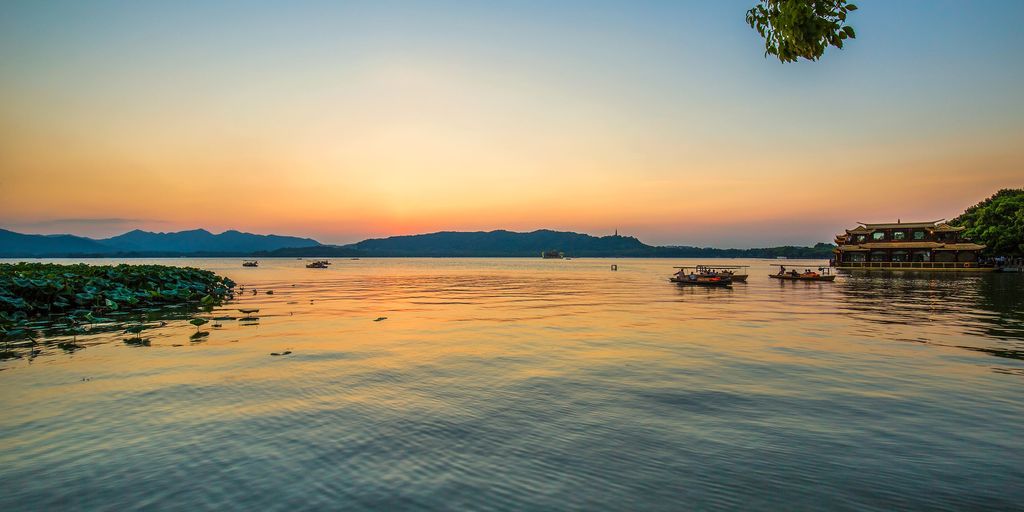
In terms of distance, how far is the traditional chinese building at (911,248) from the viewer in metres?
86.4

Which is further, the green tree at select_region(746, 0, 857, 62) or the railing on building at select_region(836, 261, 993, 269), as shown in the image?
the railing on building at select_region(836, 261, 993, 269)

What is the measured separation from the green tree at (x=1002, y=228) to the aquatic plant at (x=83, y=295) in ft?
358

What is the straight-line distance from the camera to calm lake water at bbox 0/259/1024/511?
693cm

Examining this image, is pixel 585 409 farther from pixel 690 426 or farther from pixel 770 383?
pixel 770 383

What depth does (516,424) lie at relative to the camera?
32.5 feet

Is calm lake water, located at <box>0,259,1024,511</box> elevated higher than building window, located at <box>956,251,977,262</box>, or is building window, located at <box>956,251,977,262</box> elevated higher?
building window, located at <box>956,251,977,262</box>

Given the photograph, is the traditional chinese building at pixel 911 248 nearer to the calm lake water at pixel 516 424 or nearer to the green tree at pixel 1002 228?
the green tree at pixel 1002 228

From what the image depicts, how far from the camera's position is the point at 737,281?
65688 mm

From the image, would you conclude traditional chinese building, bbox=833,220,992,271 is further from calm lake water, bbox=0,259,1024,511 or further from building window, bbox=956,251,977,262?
calm lake water, bbox=0,259,1024,511

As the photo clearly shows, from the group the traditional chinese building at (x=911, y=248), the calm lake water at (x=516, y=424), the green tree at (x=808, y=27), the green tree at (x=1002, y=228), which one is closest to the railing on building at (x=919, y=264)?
the traditional chinese building at (x=911, y=248)

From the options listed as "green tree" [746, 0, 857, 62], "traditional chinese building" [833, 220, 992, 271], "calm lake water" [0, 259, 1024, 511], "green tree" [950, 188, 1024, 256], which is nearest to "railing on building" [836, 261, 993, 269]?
"traditional chinese building" [833, 220, 992, 271]

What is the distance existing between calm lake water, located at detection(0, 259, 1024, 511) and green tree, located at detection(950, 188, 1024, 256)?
273 ft

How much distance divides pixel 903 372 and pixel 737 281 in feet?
177

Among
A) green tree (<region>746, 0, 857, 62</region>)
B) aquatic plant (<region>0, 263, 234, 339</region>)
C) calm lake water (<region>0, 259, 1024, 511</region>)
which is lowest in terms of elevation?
calm lake water (<region>0, 259, 1024, 511</region>)
